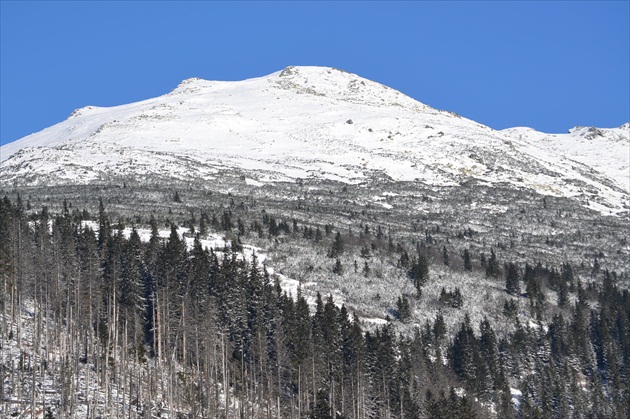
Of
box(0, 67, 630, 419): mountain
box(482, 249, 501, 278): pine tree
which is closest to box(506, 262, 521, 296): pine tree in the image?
box(0, 67, 630, 419): mountain

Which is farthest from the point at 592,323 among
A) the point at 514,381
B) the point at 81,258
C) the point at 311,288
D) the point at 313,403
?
the point at 81,258

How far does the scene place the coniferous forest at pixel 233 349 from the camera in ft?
292

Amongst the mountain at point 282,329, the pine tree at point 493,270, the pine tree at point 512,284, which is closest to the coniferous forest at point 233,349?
the mountain at point 282,329

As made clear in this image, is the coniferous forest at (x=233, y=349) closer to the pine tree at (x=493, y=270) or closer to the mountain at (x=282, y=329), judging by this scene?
the mountain at (x=282, y=329)

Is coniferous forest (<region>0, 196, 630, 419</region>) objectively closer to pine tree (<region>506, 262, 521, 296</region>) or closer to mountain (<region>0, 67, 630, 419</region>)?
mountain (<region>0, 67, 630, 419</region>)

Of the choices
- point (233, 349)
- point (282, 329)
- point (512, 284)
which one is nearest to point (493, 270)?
point (512, 284)

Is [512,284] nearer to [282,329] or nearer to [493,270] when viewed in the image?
[493,270]

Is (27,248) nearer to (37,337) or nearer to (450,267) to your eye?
(37,337)

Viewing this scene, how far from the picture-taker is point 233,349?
105 m

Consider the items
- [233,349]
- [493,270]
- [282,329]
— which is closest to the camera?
[233,349]

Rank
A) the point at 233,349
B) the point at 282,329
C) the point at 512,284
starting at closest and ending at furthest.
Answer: the point at 233,349, the point at 282,329, the point at 512,284

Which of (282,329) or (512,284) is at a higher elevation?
(282,329)

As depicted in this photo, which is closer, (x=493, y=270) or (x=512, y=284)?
(x=512, y=284)

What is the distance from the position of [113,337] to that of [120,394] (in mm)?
10207
